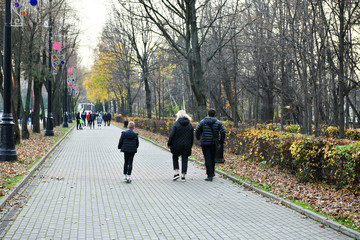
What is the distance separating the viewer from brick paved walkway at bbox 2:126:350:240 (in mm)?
5848

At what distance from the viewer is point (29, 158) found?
1434cm

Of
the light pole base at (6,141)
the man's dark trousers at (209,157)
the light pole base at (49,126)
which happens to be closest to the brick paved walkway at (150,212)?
the man's dark trousers at (209,157)

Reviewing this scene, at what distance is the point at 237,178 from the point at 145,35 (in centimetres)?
3115

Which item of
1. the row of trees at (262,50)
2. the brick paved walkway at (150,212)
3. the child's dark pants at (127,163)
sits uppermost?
the row of trees at (262,50)

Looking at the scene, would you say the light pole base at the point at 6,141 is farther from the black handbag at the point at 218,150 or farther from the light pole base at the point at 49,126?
the light pole base at the point at 49,126

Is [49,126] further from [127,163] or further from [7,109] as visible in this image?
[127,163]

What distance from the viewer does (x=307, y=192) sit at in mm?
8547

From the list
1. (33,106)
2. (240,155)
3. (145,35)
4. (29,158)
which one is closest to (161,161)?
(240,155)

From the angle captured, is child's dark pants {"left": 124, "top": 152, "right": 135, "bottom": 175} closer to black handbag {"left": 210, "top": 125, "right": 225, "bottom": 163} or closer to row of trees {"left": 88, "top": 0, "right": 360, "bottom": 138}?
black handbag {"left": 210, "top": 125, "right": 225, "bottom": 163}

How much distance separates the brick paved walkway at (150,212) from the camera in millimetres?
5848

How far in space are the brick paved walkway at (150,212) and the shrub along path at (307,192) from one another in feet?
1.49

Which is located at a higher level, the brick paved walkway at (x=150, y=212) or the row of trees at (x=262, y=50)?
the row of trees at (x=262, y=50)

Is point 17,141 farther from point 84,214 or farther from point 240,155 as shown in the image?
point 84,214

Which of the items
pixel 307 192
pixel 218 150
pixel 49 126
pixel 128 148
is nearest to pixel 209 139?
pixel 218 150
